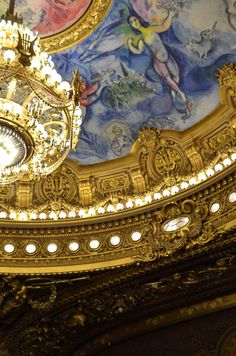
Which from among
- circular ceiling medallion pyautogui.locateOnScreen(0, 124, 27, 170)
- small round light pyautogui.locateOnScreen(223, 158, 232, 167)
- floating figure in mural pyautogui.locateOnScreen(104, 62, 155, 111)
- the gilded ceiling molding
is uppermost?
the gilded ceiling molding

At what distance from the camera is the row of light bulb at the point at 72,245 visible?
45.5 feet

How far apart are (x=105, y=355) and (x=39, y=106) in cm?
670

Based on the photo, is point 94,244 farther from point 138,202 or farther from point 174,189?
point 174,189

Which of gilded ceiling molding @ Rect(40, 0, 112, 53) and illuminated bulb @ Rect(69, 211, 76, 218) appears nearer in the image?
gilded ceiling molding @ Rect(40, 0, 112, 53)

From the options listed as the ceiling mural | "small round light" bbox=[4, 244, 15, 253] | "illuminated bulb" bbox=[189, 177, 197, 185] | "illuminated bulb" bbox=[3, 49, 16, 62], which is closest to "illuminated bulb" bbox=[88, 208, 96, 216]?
"small round light" bbox=[4, 244, 15, 253]

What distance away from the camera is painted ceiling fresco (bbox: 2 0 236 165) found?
12.8 meters

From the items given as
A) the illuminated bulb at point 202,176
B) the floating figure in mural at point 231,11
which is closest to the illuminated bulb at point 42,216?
the illuminated bulb at point 202,176

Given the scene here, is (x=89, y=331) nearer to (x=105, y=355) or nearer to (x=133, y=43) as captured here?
(x=105, y=355)

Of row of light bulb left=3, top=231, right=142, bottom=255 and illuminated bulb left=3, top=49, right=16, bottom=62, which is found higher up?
illuminated bulb left=3, top=49, right=16, bottom=62

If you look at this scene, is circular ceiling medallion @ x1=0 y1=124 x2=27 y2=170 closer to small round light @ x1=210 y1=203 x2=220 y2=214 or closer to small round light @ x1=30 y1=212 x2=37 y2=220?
small round light @ x1=30 y1=212 x2=37 y2=220

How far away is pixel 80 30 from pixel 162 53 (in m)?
1.88

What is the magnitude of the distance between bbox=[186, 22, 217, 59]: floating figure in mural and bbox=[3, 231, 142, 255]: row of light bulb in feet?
13.9

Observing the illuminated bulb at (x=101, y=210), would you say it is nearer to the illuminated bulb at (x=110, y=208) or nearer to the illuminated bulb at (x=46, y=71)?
the illuminated bulb at (x=110, y=208)

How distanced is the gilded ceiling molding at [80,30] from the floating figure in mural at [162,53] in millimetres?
678
